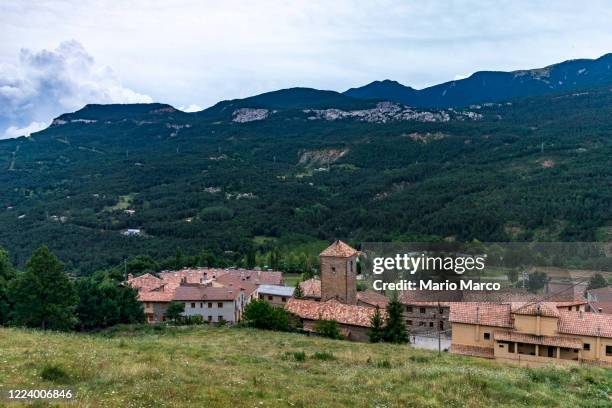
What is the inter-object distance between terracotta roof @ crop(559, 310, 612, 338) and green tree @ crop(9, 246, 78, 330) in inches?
1305

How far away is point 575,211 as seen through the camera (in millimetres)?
83375

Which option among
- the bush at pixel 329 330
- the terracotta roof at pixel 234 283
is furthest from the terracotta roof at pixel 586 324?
the terracotta roof at pixel 234 283

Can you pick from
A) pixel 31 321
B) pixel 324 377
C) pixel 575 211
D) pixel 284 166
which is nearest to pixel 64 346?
pixel 324 377

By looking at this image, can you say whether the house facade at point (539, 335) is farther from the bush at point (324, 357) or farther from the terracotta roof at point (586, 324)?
the bush at point (324, 357)

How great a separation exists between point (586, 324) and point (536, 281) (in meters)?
14.7

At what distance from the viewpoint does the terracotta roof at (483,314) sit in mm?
29875

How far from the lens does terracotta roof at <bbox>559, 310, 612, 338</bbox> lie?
91.0ft

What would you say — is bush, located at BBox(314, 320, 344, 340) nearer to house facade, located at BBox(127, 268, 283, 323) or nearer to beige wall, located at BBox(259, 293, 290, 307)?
house facade, located at BBox(127, 268, 283, 323)

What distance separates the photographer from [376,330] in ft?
116

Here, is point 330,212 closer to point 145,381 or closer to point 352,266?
point 352,266

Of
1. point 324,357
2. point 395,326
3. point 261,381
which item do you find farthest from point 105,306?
point 261,381

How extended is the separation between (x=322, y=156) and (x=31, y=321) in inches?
6394

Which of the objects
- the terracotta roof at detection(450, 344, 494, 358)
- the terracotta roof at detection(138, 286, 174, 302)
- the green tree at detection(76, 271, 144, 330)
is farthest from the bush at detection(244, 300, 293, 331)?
the terracotta roof at detection(138, 286, 174, 302)

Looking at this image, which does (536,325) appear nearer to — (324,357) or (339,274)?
(324,357)
